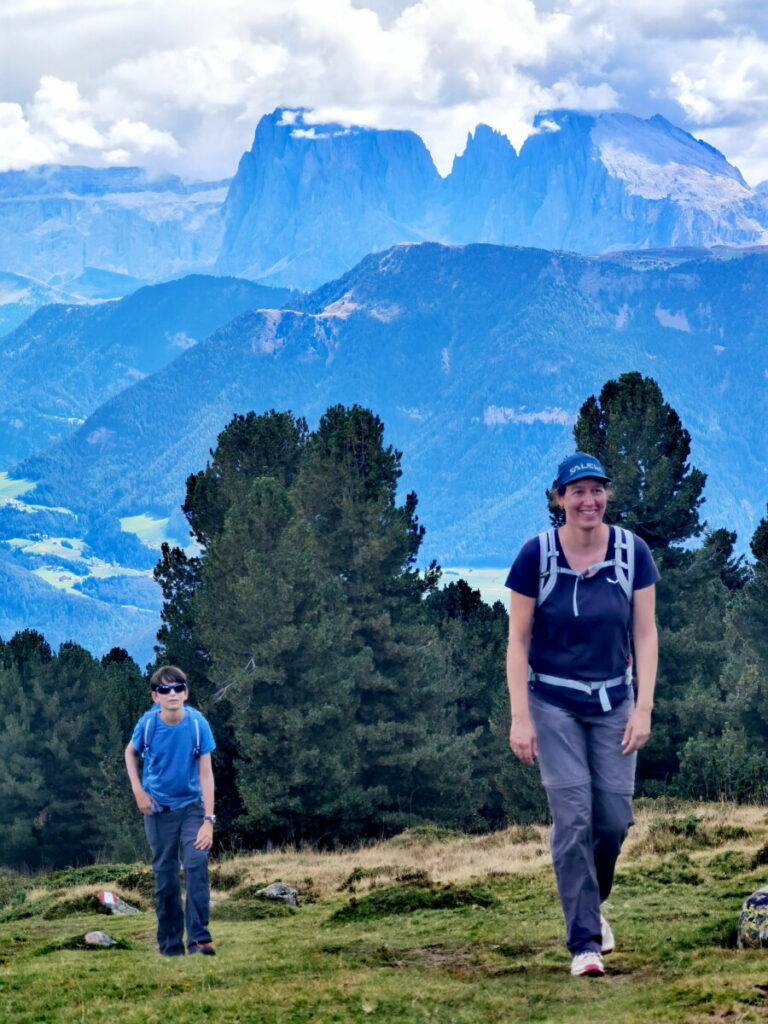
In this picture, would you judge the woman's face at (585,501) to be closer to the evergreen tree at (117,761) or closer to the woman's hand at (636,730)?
the woman's hand at (636,730)

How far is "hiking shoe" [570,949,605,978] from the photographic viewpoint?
850 cm

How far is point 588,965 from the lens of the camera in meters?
8.50

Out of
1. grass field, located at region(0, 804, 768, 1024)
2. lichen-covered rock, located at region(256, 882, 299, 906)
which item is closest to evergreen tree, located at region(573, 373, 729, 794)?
grass field, located at region(0, 804, 768, 1024)

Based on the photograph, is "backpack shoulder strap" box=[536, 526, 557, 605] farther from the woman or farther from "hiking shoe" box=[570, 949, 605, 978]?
"hiking shoe" box=[570, 949, 605, 978]

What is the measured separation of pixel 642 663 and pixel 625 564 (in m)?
0.62

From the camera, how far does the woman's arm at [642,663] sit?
8.29 metres

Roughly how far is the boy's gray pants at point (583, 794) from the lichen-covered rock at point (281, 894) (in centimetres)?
718

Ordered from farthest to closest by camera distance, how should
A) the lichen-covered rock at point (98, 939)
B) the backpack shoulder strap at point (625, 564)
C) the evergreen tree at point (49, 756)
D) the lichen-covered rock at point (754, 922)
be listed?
1. the evergreen tree at point (49, 756)
2. the lichen-covered rock at point (98, 939)
3. the lichen-covered rock at point (754, 922)
4. the backpack shoulder strap at point (625, 564)

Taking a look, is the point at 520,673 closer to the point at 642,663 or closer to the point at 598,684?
the point at 598,684

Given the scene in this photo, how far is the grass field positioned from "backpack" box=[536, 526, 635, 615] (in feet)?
7.66

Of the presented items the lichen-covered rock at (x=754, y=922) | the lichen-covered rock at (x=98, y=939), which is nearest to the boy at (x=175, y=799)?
the lichen-covered rock at (x=98, y=939)

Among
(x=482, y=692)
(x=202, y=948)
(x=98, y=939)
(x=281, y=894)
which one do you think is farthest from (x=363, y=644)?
(x=202, y=948)

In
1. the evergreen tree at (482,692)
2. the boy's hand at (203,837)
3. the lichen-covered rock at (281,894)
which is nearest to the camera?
the boy's hand at (203,837)

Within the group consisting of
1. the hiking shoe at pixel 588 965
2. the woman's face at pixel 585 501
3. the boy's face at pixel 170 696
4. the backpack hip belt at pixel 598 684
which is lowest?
the hiking shoe at pixel 588 965
